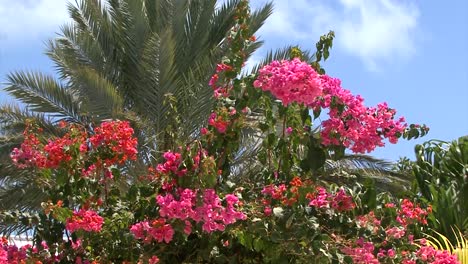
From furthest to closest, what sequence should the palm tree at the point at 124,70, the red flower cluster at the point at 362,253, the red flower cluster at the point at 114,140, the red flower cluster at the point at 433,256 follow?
the palm tree at the point at 124,70, the red flower cluster at the point at 433,256, the red flower cluster at the point at 114,140, the red flower cluster at the point at 362,253

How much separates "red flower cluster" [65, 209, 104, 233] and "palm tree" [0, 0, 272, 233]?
7.06 meters

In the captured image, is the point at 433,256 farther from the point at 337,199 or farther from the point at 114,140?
the point at 114,140

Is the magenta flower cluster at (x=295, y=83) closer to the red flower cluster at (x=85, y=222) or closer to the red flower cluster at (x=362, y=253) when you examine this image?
the red flower cluster at (x=362, y=253)

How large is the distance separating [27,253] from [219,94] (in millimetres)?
1506

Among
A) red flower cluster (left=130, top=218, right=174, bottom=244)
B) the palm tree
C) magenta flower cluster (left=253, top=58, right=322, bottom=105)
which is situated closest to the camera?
magenta flower cluster (left=253, top=58, right=322, bottom=105)

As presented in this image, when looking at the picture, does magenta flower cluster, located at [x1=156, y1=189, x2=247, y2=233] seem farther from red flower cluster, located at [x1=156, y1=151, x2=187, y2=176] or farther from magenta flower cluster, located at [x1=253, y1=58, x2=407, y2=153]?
magenta flower cluster, located at [x1=253, y1=58, x2=407, y2=153]

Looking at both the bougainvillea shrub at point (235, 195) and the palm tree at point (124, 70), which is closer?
the bougainvillea shrub at point (235, 195)

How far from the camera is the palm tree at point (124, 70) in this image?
12258 millimetres

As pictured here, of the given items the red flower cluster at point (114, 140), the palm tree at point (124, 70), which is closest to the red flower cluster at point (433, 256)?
the red flower cluster at point (114, 140)

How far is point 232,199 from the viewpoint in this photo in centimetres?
454

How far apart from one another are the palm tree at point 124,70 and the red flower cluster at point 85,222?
706cm

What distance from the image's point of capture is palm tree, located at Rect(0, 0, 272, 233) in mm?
12258

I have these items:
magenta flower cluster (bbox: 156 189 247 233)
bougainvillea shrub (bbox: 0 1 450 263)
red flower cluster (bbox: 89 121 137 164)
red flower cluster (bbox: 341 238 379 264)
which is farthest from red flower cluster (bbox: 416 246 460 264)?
red flower cluster (bbox: 89 121 137 164)

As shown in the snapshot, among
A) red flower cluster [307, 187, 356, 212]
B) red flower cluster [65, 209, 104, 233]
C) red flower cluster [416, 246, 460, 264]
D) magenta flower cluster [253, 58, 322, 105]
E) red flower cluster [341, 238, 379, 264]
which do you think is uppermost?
magenta flower cluster [253, 58, 322, 105]
